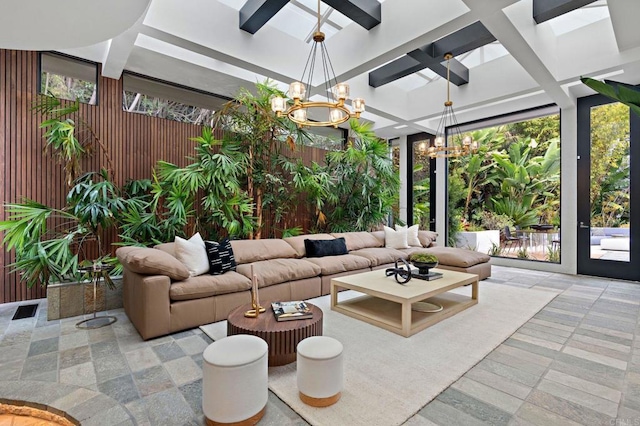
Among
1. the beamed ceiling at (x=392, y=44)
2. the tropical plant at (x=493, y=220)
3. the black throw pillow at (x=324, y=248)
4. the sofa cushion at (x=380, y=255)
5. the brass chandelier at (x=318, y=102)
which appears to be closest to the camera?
the brass chandelier at (x=318, y=102)

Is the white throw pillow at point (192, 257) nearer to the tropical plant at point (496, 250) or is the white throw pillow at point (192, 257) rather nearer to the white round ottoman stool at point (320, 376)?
the white round ottoman stool at point (320, 376)

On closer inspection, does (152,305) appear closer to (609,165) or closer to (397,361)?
(397,361)

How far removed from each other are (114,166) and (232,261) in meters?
2.43

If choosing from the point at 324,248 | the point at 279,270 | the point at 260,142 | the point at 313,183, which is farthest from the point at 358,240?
the point at 260,142

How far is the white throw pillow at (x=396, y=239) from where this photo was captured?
19.1ft

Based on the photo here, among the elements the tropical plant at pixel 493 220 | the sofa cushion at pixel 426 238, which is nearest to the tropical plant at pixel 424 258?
the sofa cushion at pixel 426 238

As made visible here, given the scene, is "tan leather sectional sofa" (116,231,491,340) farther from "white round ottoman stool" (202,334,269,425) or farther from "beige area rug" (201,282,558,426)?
"white round ottoman stool" (202,334,269,425)

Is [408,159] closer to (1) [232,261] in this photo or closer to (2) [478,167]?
(2) [478,167]

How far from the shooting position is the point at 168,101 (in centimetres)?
509

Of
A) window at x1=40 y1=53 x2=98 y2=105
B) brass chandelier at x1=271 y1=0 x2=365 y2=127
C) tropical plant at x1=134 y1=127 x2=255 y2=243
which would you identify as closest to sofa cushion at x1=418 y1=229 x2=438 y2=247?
brass chandelier at x1=271 y1=0 x2=365 y2=127

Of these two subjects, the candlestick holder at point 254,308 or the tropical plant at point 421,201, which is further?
the tropical plant at point 421,201

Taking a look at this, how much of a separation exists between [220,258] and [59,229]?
Result: 2.40 meters

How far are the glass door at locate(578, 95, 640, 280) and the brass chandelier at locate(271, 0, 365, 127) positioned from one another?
472cm

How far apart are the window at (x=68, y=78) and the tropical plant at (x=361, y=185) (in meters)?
4.05
